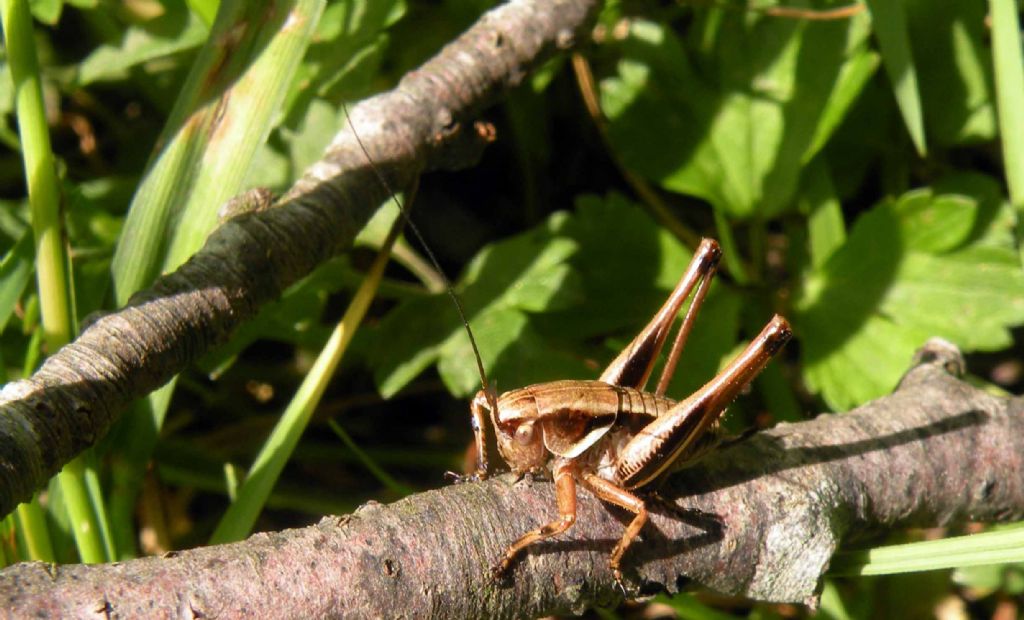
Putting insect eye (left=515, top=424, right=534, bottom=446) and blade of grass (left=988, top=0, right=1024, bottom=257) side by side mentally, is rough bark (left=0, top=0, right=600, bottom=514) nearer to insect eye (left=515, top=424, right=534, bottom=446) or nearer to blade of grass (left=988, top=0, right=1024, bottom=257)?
insect eye (left=515, top=424, right=534, bottom=446)

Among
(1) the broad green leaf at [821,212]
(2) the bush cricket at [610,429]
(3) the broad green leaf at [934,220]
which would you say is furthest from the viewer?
(1) the broad green leaf at [821,212]

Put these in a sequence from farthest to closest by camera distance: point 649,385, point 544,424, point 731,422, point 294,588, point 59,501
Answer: point 649,385, point 731,422, point 59,501, point 544,424, point 294,588

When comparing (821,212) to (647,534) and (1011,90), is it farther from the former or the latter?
(647,534)

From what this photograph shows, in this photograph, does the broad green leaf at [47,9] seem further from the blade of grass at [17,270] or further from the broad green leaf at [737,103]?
the broad green leaf at [737,103]

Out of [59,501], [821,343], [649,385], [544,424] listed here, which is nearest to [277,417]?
[59,501]

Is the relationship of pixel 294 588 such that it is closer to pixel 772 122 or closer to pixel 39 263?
pixel 39 263

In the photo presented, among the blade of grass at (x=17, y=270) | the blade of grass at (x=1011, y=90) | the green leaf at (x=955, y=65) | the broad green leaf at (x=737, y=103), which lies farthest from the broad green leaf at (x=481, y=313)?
Answer: the green leaf at (x=955, y=65)
